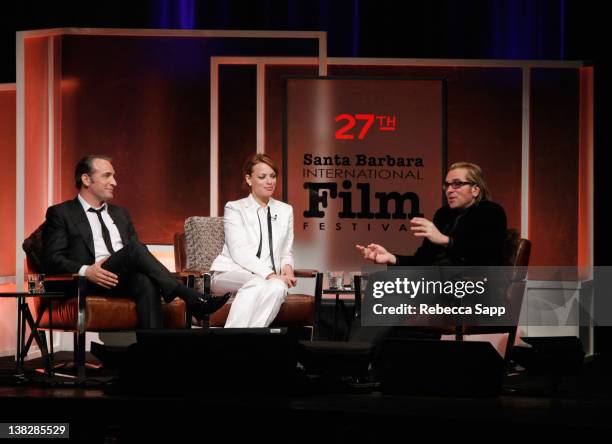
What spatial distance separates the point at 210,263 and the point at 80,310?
1.07 meters

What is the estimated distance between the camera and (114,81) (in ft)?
20.7

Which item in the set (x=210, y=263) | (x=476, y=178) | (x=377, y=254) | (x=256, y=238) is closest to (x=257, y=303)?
(x=256, y=238)

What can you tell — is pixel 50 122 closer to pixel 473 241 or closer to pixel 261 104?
pixel 261 104

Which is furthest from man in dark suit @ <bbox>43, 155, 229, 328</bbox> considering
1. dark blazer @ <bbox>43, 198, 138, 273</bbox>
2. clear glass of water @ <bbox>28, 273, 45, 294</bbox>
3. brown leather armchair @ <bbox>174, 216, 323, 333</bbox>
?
brown leather armchair @ <bbox>174, 216, 323, 333</bbox>

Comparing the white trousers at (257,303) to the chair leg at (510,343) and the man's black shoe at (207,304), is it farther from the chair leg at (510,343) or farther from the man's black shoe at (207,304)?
the chair leg at (510,343)

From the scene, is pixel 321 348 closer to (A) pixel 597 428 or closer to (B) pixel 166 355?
(B) pixel 166 355

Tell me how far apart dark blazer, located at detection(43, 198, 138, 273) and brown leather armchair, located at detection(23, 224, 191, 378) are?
9cm

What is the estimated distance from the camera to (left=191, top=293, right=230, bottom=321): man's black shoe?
14.8 feet

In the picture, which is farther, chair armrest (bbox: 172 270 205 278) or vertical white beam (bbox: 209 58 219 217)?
vertical white beam (bbox: 209 58 219 217)

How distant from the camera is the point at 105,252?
4918 mm

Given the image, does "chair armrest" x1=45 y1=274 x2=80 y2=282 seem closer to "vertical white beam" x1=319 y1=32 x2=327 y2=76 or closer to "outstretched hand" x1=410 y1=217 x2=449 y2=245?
"outstretched hand" x1=410 y1=217 x2=449 y2=245

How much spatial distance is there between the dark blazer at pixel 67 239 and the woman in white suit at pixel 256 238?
1.88 feet

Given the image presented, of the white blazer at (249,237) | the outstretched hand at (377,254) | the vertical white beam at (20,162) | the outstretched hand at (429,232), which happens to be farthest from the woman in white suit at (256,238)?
the vertical white beam at (20,162)

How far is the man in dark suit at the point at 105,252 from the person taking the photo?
179 inches
